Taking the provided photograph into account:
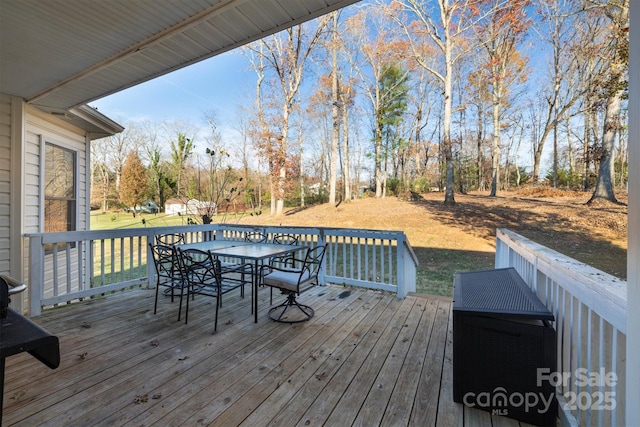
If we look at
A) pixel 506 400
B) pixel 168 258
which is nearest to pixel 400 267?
pixel 506 400

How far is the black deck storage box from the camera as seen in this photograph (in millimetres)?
1580

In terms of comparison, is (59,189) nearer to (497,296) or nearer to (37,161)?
(37,161)

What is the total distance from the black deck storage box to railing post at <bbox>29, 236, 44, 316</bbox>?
4191 millimetres

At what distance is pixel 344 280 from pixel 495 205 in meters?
8.30

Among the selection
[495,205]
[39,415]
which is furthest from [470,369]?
[495,205]

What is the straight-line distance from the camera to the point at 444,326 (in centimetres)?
299

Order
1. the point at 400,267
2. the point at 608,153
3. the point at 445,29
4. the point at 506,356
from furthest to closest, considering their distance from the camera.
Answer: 1. the point at 445,29
2. the point at 608,153
3. the point at 400,267
4. the point at 506,356

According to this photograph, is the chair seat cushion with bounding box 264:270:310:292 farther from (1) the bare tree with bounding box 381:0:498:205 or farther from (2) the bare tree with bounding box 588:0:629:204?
(1) the bare tree with bounding box 381:0:498:205

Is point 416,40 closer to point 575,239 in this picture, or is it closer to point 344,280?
point 575,239

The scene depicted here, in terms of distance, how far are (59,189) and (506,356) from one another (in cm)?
579

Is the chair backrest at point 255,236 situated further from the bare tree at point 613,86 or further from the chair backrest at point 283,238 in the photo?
the bare tree at point 613,86

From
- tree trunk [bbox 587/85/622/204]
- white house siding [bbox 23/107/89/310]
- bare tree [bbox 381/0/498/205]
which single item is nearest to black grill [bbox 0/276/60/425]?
white house siding [bbox 23/107/89/310]

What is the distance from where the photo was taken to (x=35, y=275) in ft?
10.3

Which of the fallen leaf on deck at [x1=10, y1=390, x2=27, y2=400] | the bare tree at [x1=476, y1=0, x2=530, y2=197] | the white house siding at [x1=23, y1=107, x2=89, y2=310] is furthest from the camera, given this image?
the bare tree at [x1=476, y1=0, x2=530, y2=197]
